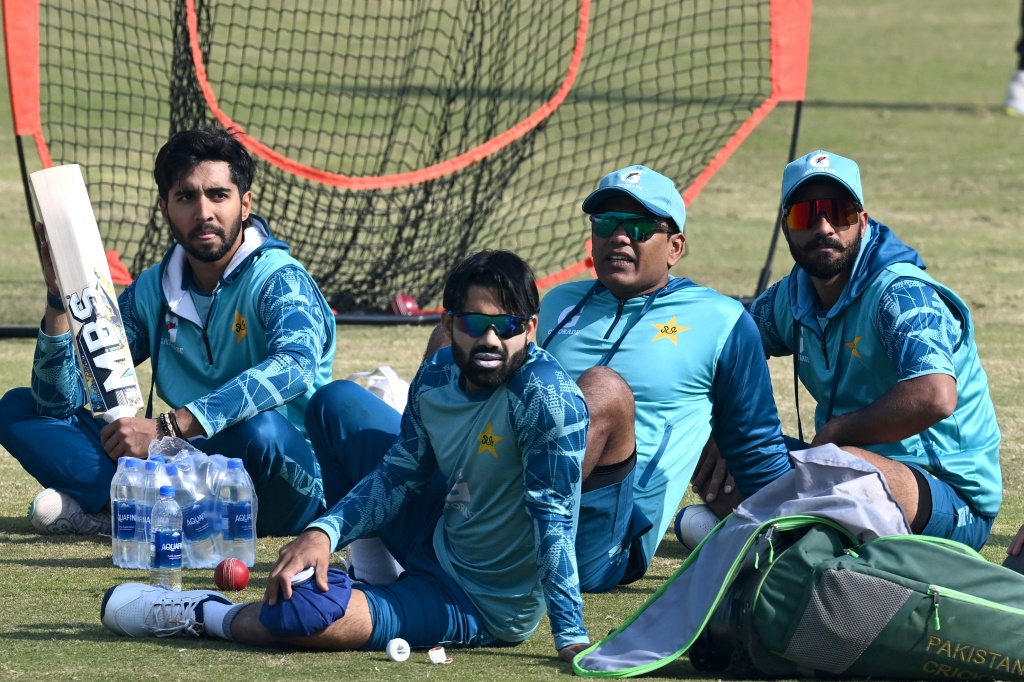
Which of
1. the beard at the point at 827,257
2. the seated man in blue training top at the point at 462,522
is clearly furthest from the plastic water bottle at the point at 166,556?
the beard at the point at 827,257

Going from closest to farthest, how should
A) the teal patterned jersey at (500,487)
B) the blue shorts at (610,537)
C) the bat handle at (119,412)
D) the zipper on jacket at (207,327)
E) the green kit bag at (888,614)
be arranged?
the green kit bag at (888,614) < the teal patterned jersey at (500,487) < the blue shorts at (610,537) < the bat handle at (119,412) < the zipper on jacket at (207,327)

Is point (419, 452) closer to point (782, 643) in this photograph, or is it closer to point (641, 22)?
point (782, 643)

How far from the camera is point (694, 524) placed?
528 centimetres

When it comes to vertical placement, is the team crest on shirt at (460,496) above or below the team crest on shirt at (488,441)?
below

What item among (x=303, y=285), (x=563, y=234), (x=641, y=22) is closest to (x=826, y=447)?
(x=303, y=285)

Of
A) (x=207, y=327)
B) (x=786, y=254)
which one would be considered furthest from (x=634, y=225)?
(x=786, y=254)

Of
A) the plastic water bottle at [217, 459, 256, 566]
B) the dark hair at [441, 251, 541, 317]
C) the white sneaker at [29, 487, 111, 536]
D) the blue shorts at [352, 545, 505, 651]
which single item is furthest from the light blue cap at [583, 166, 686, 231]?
the white sneaker at [29, 487, 111, 536]

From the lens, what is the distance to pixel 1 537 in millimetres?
5375

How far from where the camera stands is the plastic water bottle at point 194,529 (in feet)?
16.4

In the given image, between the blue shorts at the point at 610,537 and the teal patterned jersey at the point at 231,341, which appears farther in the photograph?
the teal patterned jersey at the point at 231,341

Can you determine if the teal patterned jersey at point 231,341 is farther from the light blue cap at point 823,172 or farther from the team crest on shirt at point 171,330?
the light blue cap at point 823,172

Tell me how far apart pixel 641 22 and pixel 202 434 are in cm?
1722

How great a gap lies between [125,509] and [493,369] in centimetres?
142

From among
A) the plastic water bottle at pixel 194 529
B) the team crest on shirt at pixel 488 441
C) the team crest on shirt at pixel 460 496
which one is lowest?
the plastic water bottle at pixel 194 529
